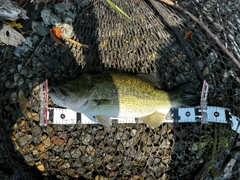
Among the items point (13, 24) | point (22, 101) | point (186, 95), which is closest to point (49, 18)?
point (13, 24)

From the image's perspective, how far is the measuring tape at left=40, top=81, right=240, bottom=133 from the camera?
4074 millimetres

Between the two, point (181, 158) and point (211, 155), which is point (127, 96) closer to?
point (181, 158)

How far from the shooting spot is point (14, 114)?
4.16 meters

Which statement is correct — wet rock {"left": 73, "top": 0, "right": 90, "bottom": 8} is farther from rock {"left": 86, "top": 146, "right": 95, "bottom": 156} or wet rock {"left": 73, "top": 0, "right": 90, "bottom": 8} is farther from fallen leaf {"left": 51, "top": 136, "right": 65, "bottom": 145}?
rock {"left": 86, "top": 146, "right": 95, "bottom": 156}

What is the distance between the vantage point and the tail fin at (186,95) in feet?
13.2

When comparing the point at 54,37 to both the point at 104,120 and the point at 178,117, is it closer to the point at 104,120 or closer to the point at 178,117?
the point at 104,120

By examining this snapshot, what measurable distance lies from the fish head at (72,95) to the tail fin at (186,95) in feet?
3.55

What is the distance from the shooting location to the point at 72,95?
12.1 ft

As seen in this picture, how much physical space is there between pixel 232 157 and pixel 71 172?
244 centimetres

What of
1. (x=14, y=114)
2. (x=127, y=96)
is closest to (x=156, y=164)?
(x=127, y=96)

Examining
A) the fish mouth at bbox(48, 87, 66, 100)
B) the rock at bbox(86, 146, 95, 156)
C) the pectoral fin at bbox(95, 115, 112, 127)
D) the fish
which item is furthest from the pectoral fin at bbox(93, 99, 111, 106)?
the rock at bbox(86, 146, 95, 156)

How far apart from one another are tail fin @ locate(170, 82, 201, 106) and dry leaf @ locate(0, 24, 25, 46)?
81.0 inches

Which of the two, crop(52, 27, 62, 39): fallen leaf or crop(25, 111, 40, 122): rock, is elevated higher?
crop(52, 27, 62, 39): fallen leaf

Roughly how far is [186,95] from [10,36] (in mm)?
2348
